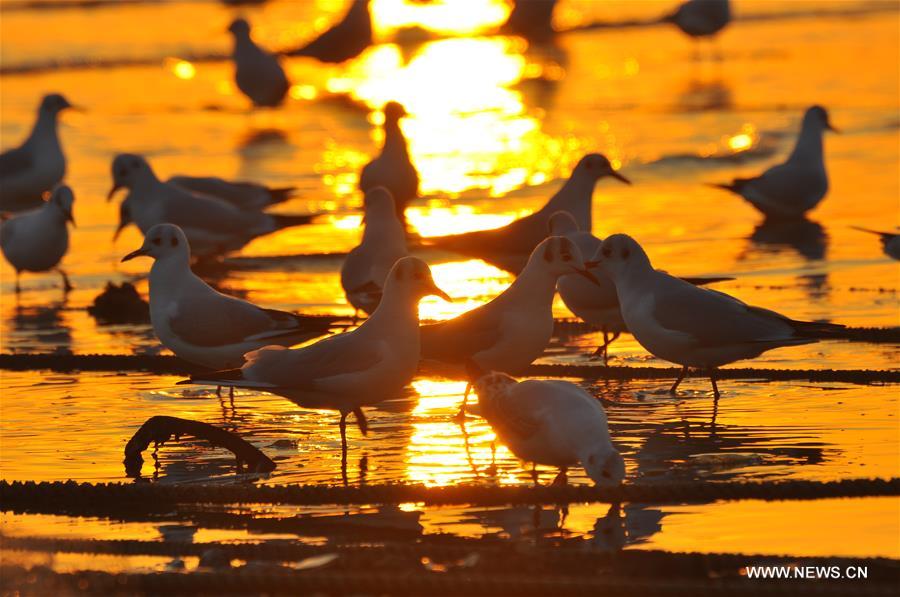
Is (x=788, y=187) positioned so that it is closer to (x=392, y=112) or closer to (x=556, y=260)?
(x=392, y=112)

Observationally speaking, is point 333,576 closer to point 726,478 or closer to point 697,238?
point 726,478

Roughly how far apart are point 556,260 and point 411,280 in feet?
3.34

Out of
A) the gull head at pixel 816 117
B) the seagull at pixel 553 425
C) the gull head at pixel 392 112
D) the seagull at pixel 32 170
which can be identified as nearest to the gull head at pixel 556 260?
the seagull at pixel 553 425

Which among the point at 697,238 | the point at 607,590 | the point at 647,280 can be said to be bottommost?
the point at 607,590

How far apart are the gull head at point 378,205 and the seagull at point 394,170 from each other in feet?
12.9

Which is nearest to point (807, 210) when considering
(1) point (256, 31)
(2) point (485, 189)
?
(2) point (485, 189)

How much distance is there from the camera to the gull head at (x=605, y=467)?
665 cm

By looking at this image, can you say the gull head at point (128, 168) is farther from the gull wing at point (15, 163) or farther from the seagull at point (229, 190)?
the gull wing at point (15, 163)

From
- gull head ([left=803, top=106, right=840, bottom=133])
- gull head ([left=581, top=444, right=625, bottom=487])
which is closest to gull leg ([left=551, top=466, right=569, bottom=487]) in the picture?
gull head ([left=581, top=444, right=625, bottom=487])

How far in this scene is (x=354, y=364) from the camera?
26.1 feet

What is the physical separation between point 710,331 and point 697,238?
581cm

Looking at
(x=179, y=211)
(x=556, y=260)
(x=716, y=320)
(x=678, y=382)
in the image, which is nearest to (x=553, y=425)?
(x=556, y=260)

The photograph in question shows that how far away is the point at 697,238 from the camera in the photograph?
47.8ft

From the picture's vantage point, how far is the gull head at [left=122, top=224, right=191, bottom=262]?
9.78 metres
